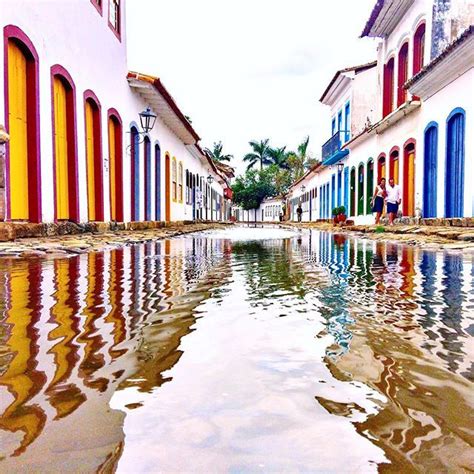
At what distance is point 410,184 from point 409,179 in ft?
0.62

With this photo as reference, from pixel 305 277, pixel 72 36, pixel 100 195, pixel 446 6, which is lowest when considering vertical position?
pixel 305 277

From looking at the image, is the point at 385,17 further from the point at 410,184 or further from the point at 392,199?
the point at 392,199

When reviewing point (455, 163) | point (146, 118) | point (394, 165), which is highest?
point (146, 118)

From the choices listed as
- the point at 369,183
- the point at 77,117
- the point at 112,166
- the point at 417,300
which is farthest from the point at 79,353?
the point at 369,183

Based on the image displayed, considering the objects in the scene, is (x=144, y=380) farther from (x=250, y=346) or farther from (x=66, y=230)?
(x=66, y=230)

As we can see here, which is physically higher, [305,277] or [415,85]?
[415,85]

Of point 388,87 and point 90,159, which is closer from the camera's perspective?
point 90,159

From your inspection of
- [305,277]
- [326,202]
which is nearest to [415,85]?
[305,277]

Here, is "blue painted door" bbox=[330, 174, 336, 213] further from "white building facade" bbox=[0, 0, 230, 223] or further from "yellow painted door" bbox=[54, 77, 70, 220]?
"yellow painted door" bbox=[54, 77, 70, 220]

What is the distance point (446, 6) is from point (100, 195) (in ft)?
33.1

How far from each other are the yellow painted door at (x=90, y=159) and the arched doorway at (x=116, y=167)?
1.31m

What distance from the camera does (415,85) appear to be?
1309 centimetres

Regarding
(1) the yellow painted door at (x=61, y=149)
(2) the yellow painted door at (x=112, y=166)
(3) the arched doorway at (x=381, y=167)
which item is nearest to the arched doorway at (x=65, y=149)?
(1) the yellow painted door at (x=61, y=149)

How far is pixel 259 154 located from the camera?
60.8 m
